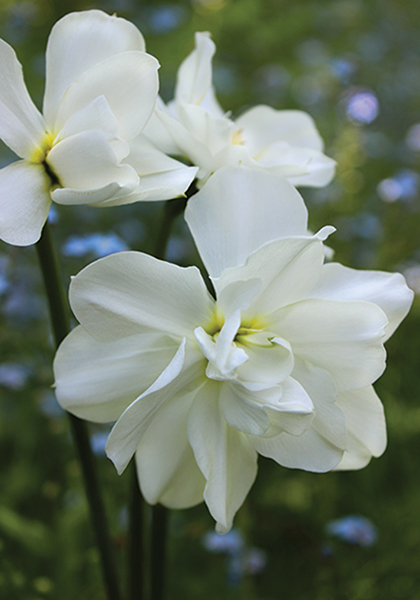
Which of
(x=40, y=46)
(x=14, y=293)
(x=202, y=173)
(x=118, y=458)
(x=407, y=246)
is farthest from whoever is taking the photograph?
(x=40, y=46)

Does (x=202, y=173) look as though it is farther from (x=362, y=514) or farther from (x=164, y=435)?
(x=362, y=514)

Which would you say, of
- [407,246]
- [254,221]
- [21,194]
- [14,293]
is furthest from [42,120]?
[407,246]

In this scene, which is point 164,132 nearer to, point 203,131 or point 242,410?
point 203,131

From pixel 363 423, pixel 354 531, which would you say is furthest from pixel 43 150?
pixel 354 531

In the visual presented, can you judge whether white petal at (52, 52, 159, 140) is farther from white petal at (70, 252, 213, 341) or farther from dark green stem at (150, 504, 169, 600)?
dark green stem at (150, 504, 169, 600)

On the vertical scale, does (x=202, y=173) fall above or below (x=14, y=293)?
above

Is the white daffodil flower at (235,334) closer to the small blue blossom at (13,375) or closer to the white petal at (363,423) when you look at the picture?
the white petal at (363,423)

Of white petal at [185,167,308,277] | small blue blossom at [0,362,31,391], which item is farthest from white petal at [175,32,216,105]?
small blue blossom at [0,362,31,391]

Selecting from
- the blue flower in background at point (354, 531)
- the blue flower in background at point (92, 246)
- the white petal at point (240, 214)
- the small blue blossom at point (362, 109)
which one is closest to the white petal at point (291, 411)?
the white petal at point (240, 214)
